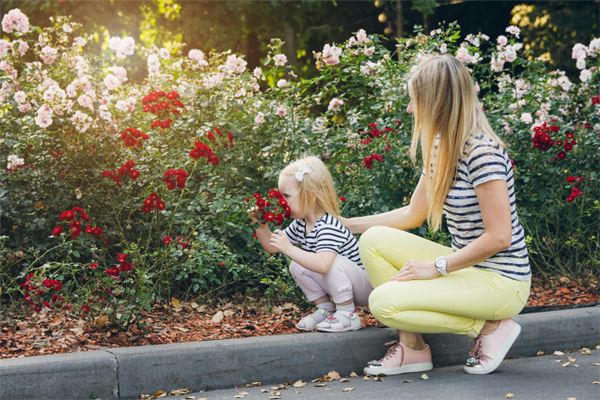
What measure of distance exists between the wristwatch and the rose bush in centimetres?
124

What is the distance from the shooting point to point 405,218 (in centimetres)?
473

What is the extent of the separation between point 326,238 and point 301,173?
14.6 inches

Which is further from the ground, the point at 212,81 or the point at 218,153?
the point at 212,81

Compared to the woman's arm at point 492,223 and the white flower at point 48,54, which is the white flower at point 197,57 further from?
the woman's arm at point 492,223

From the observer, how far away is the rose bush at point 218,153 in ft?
18.2

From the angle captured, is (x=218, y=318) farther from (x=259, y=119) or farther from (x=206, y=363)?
(x=259, y=119)

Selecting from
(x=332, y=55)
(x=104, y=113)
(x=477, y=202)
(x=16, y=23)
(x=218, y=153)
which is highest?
(x=16, y=23)

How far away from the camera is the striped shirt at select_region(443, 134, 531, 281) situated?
407 cm

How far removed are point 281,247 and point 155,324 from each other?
36.5 inches

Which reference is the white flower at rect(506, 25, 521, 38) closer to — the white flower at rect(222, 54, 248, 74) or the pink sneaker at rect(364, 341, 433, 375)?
the white flower at rect(222, 54, 248, 74)

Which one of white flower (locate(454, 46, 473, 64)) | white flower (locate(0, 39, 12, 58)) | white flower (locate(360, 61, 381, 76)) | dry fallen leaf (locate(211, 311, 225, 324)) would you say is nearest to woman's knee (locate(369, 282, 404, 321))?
dry fallen leaf (locate(211, 311, 225, 324))

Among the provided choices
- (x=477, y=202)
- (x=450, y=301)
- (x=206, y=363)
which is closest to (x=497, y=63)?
(x=477, y=202)

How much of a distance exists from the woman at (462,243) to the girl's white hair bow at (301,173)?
0.69m

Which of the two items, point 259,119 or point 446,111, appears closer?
point 446,111
